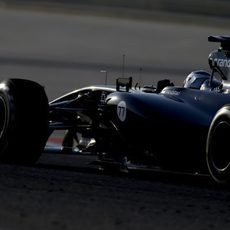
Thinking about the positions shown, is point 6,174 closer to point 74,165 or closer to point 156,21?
point 74,165

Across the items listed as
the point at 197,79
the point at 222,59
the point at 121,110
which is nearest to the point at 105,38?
the point at 197,79

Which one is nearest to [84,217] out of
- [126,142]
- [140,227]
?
[140,227]

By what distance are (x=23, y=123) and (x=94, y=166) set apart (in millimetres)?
1645

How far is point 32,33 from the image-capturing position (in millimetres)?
25281

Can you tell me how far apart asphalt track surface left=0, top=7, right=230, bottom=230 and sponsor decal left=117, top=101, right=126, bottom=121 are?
1.92ft

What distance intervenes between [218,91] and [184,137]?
87 cm

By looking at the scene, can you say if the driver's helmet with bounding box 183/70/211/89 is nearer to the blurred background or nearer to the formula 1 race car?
the formula 1 race car

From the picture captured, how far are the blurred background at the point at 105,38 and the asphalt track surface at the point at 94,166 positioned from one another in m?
0.03

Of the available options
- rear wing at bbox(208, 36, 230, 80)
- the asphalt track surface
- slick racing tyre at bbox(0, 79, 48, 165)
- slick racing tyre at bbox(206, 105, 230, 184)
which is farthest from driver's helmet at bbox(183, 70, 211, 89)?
slick racing tyre at bbox(206, 105, 230, 184)

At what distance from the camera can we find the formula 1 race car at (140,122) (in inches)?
347

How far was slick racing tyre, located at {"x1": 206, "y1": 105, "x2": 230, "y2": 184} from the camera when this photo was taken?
826cm

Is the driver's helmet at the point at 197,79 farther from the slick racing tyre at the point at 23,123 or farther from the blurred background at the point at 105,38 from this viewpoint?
the blurred background at the point at 105,38

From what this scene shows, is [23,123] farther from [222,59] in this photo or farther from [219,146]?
[219,146]

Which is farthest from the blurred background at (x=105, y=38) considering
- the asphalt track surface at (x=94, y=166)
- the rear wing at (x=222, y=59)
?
the rear wing at (x=222, y=59)
